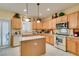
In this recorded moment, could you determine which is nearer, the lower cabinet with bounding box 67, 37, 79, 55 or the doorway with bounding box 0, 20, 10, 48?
the lower cabinet with bounding box 67, 37, 79, 55

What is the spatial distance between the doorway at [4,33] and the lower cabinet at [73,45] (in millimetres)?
3575

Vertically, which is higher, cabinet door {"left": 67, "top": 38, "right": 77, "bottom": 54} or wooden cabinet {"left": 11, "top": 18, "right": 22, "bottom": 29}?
wooden cabinet {"left": 11, "top": 18, "right": 22, "bottom": 29}

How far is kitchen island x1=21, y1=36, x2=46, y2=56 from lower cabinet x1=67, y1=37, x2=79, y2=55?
123 cm

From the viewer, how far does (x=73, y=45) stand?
14.5 feet

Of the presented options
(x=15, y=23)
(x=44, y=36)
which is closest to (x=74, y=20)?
(x=44, y=36)

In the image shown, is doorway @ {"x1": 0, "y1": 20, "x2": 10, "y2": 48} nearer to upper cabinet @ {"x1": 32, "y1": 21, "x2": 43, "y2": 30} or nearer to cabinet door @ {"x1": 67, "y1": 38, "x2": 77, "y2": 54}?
upper cabinet @ {"x1": 32, "y1": 21, "x2": 43, "y2": 30}

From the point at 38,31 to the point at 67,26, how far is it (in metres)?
4.21

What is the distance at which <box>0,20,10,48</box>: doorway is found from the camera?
6020 millimetres

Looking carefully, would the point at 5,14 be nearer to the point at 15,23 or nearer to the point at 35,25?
the point at 15,23

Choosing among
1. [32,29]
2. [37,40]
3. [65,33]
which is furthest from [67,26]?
[32,29]

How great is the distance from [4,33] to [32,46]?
2943mm

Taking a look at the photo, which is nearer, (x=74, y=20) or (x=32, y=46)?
(x=32, y=46)

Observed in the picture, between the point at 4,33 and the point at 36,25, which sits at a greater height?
the point at 36,25

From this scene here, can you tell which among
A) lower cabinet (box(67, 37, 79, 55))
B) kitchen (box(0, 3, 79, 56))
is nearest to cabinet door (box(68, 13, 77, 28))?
kitchen (box(0, 3, 79, 56))
